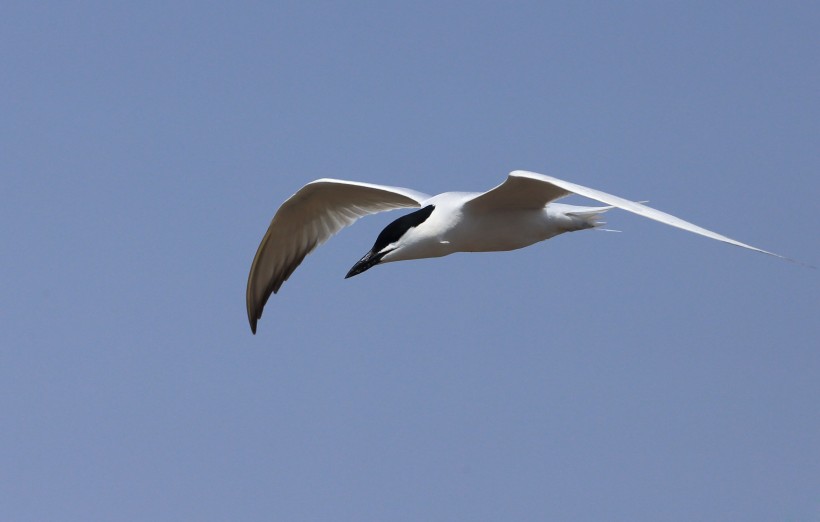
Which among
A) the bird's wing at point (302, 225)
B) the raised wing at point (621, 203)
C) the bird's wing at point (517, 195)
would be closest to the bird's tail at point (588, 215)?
the bird's wing at point (517, 195)

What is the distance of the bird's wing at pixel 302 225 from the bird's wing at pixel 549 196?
2.03 meters

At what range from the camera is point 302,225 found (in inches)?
552

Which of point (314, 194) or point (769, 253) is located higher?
point (314, 194)

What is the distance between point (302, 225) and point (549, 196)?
12.0ft

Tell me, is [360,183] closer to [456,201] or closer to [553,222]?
[456,201]

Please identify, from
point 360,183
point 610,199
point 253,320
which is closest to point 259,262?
point 253,320

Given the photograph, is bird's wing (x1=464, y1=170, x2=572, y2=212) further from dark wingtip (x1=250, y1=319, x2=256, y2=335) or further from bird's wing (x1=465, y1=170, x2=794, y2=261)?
dark wingtip (x1=250, y1=319, x2=256, y2=335)

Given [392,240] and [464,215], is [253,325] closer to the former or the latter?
[392,240]

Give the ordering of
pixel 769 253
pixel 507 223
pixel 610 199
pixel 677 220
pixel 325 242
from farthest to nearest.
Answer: pixel 325 242 → pixel 507 223 → pixel 610 199 → pixel 677 220 → pixel 769 253

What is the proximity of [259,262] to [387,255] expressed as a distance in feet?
8.64

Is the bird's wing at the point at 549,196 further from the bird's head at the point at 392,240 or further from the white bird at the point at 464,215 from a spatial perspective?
the bird's head at the point at 392,240

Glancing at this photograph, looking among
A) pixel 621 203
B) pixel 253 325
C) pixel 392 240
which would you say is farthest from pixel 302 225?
pixel 621 203

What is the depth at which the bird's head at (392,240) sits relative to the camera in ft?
39.0

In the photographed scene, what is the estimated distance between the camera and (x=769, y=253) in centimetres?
764
